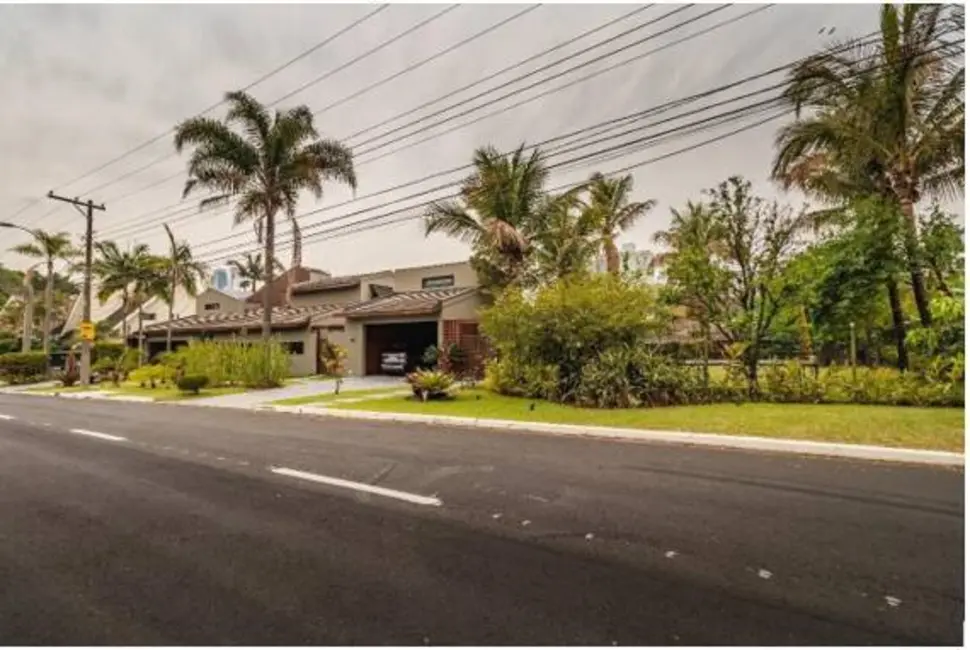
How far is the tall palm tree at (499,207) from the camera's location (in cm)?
2411

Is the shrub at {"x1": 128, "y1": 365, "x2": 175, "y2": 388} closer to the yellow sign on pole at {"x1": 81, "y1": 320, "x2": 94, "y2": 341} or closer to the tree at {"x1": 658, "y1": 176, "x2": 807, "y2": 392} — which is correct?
the yellow sign on pole at {"x1": 81, "y1": 320, "x2": 94, "y2": 341}

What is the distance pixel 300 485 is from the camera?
6473 millimetres

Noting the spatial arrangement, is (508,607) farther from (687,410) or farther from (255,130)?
(255,130)

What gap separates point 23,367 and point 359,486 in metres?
38.7

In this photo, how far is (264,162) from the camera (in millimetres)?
24891

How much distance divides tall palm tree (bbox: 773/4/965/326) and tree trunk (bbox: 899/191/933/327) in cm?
2

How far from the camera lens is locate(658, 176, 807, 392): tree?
46.9 feet

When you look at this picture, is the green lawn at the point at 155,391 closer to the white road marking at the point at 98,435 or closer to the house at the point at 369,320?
the house at the point at 369,320

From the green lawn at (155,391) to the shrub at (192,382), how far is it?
0.87 ft

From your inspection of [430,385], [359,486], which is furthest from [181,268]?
[359,486]

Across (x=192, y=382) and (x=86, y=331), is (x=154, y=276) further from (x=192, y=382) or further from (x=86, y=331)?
(x=192, y=382)

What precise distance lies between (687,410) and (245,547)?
10174mm

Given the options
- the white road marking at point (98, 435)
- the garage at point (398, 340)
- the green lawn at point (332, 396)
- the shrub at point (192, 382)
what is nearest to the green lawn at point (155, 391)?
the shrub at point (192, 382)

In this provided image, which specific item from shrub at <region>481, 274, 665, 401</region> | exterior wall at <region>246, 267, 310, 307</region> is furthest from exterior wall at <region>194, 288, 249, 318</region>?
shrub at <region>481, 274, 665, 401</region>
